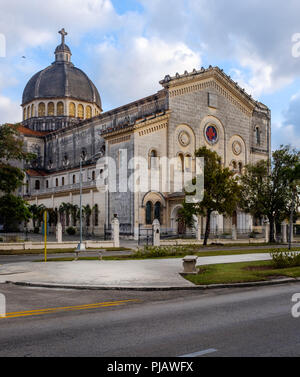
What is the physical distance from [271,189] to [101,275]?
35233mm

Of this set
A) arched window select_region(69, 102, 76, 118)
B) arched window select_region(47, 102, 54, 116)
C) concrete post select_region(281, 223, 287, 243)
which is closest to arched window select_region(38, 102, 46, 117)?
arched window select_region(47, 102, 54, 116)

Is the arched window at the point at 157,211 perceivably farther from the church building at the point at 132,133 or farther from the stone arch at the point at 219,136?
the stone arch at the point at 219,136

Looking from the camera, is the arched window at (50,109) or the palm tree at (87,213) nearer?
the palm tree at (87,213)

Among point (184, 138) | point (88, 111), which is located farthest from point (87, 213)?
point (88, 111)

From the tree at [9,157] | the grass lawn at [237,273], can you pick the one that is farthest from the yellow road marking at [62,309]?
the tree at [9,157]

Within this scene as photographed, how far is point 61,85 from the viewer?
251 feet

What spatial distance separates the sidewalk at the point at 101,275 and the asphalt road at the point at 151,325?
50.6 inches

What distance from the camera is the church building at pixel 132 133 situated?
51344mm

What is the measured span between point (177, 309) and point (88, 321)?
2529mm

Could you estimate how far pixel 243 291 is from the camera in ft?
47.9

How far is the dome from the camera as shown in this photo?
76.6 meters

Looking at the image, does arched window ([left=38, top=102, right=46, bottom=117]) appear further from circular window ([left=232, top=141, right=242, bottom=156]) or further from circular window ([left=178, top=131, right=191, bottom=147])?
circular window ([left=232, top=141, right=242, bottom=156])

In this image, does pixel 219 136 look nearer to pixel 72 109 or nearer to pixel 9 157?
pixel 72 109
